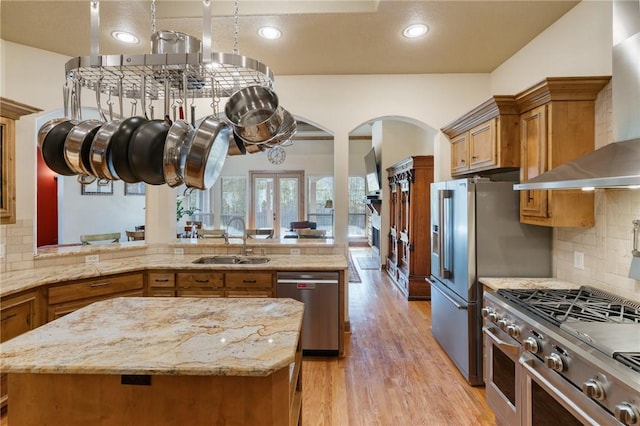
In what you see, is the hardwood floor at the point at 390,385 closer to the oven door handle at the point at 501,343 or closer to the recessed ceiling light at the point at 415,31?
the oven door handle at the point at 501,343

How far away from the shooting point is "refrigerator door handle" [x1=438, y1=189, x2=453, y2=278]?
2996 millimetres

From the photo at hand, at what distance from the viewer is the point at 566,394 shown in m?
1.46

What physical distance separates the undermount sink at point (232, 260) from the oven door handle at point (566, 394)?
233cm

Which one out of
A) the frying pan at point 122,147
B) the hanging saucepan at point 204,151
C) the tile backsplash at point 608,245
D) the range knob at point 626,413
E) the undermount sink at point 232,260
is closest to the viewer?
the range knob at point 626,413

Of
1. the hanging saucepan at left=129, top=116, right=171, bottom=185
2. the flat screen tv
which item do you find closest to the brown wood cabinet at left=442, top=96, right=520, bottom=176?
the hanging saucepan at left=129, top=116, right=171, bottom=185

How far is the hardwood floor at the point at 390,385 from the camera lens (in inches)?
90.7

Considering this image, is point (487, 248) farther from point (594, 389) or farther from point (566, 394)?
point (594, 389)

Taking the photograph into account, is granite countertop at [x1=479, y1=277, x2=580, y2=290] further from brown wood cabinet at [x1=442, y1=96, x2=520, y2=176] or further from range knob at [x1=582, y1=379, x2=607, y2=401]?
range knob at [x1=582, y1=379, x2=607, y2=401]

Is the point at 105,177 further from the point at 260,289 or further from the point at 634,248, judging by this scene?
the point at 634,248

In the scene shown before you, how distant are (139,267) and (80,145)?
5.99ft

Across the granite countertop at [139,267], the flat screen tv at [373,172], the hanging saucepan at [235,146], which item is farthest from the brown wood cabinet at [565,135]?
the flat screen tv at [373,172]

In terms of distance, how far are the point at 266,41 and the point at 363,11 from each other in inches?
35.6

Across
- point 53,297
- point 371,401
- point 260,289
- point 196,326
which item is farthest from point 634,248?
point 53,297

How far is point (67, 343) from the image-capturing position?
4.46 ft
